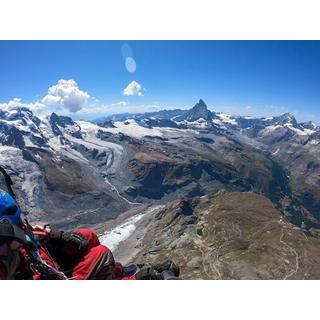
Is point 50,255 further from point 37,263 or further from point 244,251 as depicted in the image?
point 244,251

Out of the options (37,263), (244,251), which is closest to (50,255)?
(37,263)

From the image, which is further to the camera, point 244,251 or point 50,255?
point 244,251

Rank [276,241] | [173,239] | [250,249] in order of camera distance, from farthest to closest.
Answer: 1. [173,239]
2. [276,241]
3. [250,249]

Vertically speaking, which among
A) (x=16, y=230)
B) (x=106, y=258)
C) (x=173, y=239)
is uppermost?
(x=16, y=230)

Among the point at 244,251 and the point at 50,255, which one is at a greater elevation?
the point at 50,255

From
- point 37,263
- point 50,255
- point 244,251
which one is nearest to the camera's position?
point 37,263

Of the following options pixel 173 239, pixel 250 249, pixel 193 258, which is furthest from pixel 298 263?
pixel 173 239

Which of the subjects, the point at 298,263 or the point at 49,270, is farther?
the point at 298,263

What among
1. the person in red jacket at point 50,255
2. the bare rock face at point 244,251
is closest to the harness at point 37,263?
the person in red jacket at point 50,255
